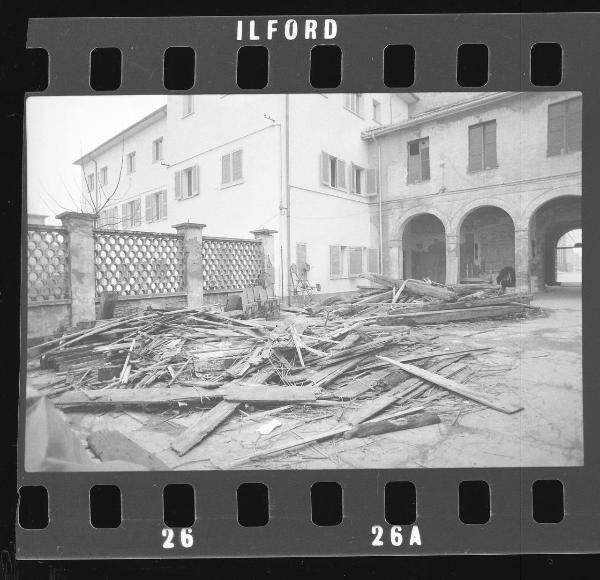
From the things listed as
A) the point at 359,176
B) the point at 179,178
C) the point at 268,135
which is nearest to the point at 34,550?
the point at 179,178

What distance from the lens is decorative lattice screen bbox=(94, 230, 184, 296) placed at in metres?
3.66

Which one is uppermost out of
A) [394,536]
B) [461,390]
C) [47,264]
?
[47,264]

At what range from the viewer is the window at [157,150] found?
3.65m

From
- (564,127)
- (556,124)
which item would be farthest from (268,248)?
(564,127)

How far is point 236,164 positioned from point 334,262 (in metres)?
1.61

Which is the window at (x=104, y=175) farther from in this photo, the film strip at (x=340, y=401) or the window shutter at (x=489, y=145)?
the window shutter at (x=489, y=145)

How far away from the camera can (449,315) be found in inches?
148

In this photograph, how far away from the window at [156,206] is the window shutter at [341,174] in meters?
2.04

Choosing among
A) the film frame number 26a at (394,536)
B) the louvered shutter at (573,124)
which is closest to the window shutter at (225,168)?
the louvered shutter at (573,124)

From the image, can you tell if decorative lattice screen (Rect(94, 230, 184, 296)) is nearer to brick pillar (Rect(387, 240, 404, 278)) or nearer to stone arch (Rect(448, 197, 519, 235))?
brick pillar (Rect(387, 240, 404, 278))

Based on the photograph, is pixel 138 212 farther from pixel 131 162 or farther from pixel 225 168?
pixel 225 168

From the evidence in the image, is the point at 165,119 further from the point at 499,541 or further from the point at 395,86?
the point at 499,541

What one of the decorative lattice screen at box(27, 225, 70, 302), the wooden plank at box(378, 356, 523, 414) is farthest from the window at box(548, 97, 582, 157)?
the decorative lattice screen at box(27, 225, 70, 302)

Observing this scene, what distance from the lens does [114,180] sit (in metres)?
3.59
